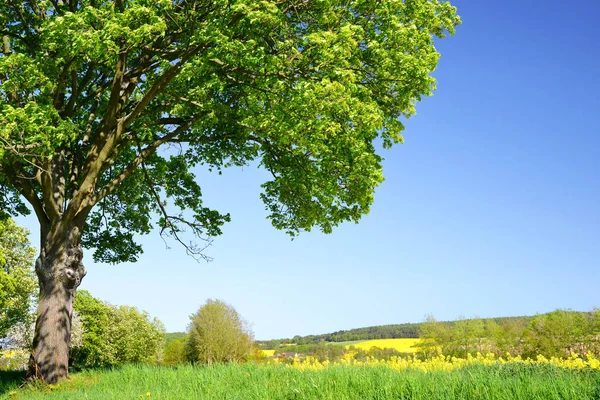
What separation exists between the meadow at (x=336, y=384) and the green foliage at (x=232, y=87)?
543cm

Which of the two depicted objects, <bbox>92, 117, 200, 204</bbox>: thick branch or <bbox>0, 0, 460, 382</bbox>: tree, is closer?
<bbox>0, 0, 460, 382</bbox>: tree

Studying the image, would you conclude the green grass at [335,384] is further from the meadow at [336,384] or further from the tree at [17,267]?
the tree at [17,267]

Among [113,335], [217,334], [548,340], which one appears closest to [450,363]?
[217,334]

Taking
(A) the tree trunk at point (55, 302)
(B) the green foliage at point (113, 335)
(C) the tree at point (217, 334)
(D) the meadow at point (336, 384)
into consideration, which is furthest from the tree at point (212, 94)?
(B) the green foliage at point (113, 335)

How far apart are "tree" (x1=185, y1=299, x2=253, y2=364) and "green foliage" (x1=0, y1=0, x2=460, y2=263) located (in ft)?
50.6

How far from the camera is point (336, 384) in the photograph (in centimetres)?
830

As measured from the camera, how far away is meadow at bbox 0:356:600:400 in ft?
22.9

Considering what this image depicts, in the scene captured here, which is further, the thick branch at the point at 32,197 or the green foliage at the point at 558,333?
the green foliage at the point at 558,333

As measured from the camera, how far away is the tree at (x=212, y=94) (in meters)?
11.9

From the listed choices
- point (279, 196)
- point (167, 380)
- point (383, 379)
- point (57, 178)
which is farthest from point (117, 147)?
point (383, 379)

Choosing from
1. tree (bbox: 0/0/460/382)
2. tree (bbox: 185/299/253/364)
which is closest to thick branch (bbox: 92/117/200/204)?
tree (bbox: 0/0/460/382)

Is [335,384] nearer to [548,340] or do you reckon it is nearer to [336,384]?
[336,384]

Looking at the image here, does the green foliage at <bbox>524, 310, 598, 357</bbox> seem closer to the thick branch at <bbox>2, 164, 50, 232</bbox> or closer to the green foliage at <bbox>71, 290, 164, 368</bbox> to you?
the thick branch at <bbox>2, 164, 50, 232</bbox>

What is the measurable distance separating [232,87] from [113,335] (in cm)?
4651
